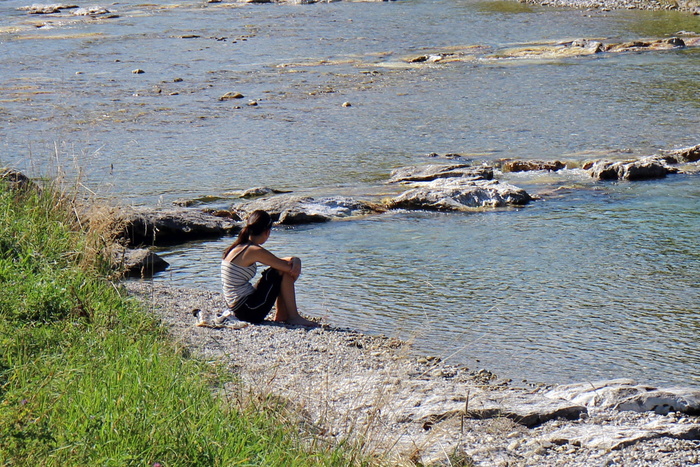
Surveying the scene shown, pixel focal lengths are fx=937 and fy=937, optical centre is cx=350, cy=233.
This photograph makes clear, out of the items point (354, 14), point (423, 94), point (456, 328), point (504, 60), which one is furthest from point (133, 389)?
point (354, 14)

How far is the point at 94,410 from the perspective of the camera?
406 cm

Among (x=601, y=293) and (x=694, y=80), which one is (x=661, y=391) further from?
(x=694, y=80)

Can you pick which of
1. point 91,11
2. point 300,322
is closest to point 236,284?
point 300,322

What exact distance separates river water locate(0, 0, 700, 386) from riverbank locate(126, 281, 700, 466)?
678 millimetres

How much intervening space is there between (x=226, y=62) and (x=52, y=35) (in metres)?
10.6

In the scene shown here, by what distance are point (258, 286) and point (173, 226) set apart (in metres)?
3.40

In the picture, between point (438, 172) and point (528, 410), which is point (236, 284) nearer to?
point (528, 410)

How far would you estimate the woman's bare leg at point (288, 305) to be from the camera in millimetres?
7316

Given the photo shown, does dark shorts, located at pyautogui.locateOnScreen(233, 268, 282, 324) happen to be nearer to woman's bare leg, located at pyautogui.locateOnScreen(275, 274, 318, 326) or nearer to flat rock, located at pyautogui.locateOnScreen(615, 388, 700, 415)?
woman's bare leg, located at pyautogui.locateOnScreen(275, 274, 318, 326)

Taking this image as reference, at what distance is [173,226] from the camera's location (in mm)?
10453

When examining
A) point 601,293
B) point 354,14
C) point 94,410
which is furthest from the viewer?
point 354,14

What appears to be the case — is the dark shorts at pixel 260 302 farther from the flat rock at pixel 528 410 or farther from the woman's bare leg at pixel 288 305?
the flat rock at pixel 528 410

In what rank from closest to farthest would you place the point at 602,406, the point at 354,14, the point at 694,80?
the point at 602,406, the point at 694,80, the point at 354,14

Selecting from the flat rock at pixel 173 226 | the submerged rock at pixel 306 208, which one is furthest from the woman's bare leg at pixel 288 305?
the submerged rock at pixel 306 208
